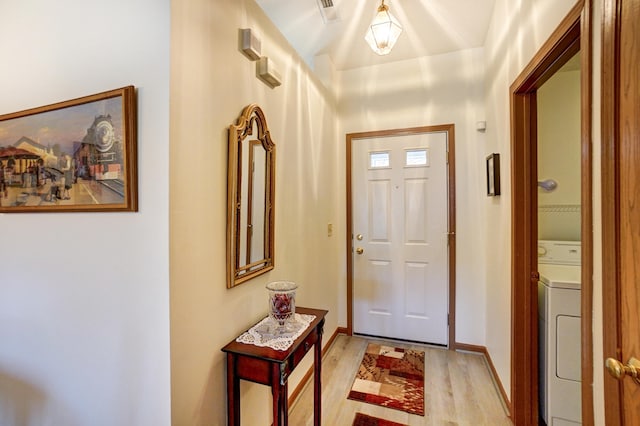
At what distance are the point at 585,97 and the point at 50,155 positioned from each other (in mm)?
2128

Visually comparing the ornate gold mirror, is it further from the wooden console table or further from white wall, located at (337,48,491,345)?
white wall, located at (337,48,491,345)

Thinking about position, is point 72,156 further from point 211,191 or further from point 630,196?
point 630,196

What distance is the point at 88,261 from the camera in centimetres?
116

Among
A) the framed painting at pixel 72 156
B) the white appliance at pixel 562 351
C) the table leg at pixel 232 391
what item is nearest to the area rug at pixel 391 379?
the white appliance at pixel 562 351

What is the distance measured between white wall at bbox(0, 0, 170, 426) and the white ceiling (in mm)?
1390

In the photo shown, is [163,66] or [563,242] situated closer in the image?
[163,66]

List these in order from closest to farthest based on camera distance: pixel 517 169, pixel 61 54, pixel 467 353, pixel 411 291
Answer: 1. pixel 61 54
2. pixel 517 169
3. pixel 467 353
4. pixel 411 291

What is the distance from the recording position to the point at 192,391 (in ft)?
3.65

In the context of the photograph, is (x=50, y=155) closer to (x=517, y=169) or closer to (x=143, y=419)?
(x=143, y=419)

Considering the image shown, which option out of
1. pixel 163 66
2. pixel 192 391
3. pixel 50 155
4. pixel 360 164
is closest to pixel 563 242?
pixel 360 164

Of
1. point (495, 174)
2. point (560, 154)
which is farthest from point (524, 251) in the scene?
point (560, 154)

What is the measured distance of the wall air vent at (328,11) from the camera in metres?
2.06

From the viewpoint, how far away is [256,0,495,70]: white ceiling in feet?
7.02

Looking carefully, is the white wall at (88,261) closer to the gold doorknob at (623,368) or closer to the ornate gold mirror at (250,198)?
the ornate gold mirror at (250,198)
